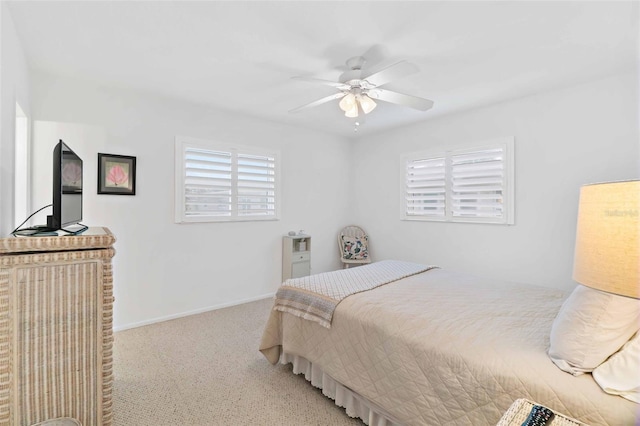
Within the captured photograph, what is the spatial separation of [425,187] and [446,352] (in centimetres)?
304

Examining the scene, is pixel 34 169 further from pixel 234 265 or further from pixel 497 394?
pixel 497 394

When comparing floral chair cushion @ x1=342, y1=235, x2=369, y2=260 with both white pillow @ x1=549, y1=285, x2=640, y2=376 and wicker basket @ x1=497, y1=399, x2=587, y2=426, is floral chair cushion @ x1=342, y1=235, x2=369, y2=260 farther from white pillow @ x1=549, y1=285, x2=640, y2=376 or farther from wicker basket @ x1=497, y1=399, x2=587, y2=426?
wicker basket @ x1=497, y1=399, x2=587, y2=426

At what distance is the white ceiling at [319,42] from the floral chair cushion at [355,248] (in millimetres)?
2458

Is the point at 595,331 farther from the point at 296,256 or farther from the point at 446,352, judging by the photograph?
the point at 296,256

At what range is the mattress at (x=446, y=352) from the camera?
1.18 m

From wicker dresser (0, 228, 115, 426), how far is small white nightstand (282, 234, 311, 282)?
9.26 feet

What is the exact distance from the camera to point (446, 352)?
144 cm

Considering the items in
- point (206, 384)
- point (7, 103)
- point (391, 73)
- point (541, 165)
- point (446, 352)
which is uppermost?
point (391, 73)

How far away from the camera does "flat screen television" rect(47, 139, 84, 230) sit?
1604 mm

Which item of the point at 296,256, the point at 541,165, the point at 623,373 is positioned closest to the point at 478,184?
the point at 541,165

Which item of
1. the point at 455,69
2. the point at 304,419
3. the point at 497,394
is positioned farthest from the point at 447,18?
the point at 304,419

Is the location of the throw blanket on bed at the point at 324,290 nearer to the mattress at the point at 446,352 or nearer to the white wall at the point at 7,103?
the mattress at the point at 446,352

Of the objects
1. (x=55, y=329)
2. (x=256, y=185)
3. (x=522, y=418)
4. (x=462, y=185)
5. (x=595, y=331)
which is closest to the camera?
(x=522, y=418)

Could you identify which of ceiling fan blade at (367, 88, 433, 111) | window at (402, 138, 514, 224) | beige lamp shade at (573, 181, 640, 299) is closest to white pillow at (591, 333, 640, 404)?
beige lamp shade at (573, 181, 640, 299)
